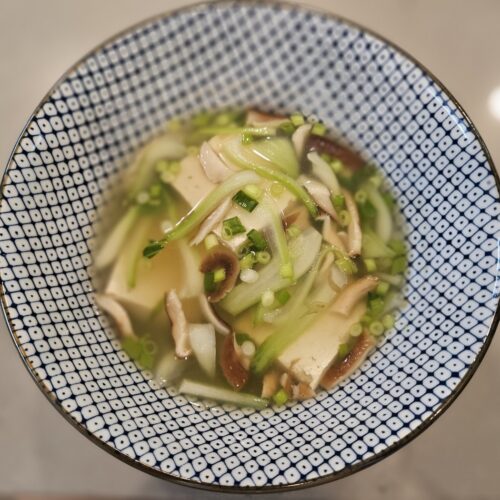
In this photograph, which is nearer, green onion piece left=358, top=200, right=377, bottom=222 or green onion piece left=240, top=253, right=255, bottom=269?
green onion piece left=240, top=253, right=255, bottom=269

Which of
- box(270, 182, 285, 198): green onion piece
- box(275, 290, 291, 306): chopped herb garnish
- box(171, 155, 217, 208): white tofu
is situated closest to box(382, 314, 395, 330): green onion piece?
box(275, 290, 291, 306): chopped herb garnish

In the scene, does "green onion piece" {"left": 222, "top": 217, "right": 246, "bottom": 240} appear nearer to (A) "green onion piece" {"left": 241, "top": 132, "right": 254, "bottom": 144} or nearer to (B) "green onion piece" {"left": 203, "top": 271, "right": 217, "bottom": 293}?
(B) "green onion piece" {"left": 203, "top": 271, "right": 217, "bottom": 293}

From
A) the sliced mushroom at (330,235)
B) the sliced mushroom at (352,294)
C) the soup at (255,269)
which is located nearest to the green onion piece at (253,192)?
the soup at (255,269)

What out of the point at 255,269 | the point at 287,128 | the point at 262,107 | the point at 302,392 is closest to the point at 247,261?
the point at 255,269

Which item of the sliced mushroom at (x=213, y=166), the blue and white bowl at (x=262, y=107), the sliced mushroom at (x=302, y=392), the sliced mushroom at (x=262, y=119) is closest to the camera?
the blue and white bowl at (x=262, y=107)

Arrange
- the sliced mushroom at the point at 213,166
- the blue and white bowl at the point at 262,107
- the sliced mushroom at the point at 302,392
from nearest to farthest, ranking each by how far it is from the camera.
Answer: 1. the blue and white bowl at the point at 262,107
2. the sliced mushroom at the point at 302,392
3. the sliced mushroom at the point at 213,166

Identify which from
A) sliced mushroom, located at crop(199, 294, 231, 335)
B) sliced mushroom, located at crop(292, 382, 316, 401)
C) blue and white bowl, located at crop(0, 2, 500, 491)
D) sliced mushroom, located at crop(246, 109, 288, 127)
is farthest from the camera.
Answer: sliced mushroom, located at crop(246, 109, 288, 127)

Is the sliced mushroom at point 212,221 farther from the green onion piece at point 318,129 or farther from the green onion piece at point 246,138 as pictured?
the green onion piece at point 318,129
